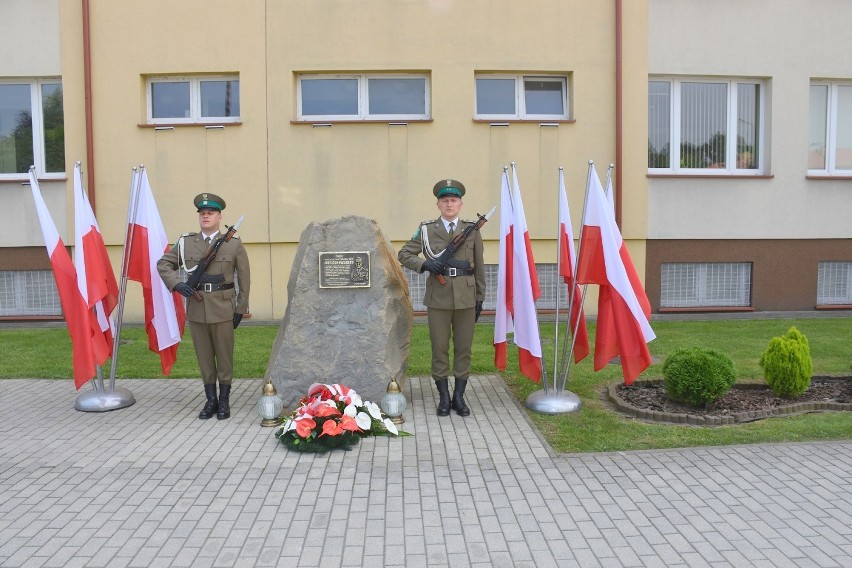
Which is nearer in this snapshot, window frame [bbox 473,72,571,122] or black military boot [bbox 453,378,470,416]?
black military boot [bbox 453,378,470,416]

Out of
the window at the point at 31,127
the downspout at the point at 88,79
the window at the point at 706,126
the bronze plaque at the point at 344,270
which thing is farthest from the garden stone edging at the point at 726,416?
the window at the point at 31,127

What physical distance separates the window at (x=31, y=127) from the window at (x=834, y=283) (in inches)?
479

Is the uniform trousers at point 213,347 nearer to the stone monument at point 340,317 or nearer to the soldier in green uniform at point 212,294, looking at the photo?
the soldier in green uniform at point 212,294

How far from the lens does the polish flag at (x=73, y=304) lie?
5.90 metres

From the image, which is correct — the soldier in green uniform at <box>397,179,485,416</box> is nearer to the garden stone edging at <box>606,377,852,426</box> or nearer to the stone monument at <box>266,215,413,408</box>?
the stone monument at <box>266,215,413,408</box>

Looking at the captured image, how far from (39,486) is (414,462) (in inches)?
93.8

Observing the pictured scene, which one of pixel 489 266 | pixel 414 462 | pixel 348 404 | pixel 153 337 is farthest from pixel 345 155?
pixel 414 462

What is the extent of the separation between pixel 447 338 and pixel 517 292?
73 centimetres

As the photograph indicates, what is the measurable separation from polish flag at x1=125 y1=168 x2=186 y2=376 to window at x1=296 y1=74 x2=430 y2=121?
4.60 metres

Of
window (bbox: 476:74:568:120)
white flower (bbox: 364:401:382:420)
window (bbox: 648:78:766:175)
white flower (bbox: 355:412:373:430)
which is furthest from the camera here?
window (bbox: 648:78:766:175)

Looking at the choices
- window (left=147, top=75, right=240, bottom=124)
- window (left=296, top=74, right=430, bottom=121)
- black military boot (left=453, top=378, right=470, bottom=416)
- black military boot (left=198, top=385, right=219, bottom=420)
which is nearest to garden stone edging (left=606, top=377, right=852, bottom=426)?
black military boot (left=453, top=378, right=470, bottom=416)

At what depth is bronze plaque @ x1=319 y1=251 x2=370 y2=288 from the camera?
5871 mm

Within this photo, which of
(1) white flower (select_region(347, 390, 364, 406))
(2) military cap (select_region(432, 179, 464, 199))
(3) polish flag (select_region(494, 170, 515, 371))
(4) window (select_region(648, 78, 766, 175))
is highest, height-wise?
(4) window (select_region(648, 78, 766, 175))

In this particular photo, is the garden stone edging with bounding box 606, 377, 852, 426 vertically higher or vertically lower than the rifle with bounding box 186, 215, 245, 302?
lower
